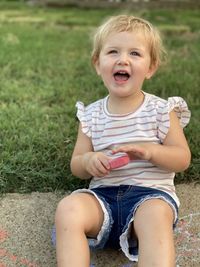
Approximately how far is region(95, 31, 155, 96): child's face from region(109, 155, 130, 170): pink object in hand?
0.30 m

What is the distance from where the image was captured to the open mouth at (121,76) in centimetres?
205

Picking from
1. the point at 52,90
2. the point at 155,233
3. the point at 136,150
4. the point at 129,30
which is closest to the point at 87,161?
the point at 136,150

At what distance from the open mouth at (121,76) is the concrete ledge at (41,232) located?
596mm

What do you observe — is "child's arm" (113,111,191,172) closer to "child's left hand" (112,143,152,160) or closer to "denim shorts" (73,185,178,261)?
"child's left hand" (112,143,152,160)

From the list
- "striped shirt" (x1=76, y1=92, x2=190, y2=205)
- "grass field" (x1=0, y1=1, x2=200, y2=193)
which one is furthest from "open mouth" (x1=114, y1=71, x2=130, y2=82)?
"grass field" (x1=0, y1=1, x2=200, y2=193)

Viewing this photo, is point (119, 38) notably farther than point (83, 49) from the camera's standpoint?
No

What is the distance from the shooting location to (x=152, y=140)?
2.05 metres

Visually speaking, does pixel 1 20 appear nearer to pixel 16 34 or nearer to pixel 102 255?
pixel 16 34

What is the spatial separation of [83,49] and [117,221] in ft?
10.1

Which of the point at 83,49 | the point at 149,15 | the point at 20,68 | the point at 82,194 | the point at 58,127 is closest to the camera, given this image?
the point at 82,194

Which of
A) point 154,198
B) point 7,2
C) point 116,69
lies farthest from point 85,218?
point 7,2

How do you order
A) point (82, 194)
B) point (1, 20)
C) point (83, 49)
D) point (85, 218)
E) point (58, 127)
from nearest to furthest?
point (85, 218)
point (82, 194)
point (58, 127)
point (83, 49)
point (1, 20)

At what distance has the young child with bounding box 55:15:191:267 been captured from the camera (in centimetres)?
177

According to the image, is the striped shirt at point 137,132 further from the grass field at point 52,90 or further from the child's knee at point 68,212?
the grass field at point 52,90
